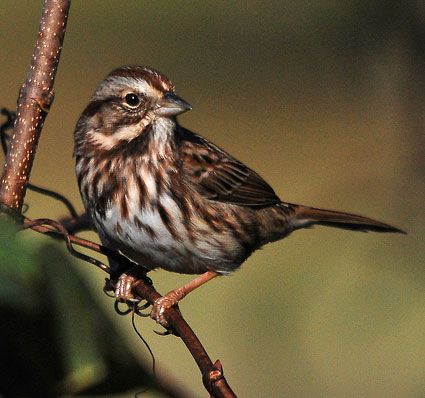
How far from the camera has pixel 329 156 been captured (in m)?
6.46

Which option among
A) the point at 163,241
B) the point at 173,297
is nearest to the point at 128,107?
the point at 163,241

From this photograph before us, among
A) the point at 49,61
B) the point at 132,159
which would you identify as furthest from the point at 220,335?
the point at 49,61

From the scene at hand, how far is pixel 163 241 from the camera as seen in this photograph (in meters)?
2.19

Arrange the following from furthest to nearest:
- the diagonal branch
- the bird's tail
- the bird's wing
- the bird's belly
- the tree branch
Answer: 1. the bird's tail
2. the bird's wing
3. the bird's belly
4. the tree branch
5. the diagonal branch

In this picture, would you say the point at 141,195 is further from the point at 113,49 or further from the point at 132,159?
the point at 113,49

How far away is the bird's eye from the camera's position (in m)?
2.26

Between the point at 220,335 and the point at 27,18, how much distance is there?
3.01m

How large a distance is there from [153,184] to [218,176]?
0.38 meters

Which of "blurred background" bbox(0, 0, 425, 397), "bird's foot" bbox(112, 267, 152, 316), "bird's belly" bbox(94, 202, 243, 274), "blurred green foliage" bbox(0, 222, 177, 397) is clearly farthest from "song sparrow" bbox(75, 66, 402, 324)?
"blurred green foliage" bbox(0, 222, 177, 397)

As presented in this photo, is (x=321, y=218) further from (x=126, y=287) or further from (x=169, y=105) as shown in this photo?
(x=126, y=287)

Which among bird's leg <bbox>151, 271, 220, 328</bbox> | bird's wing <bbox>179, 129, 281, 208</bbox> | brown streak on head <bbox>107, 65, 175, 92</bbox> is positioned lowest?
bird's leg <bbox>151, 271, 220, 328</bbox>

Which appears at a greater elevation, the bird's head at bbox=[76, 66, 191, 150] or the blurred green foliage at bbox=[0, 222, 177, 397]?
the blurred green foliage at bbox=[0, 222, 177, 397]

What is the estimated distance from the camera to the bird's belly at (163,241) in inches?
84.8

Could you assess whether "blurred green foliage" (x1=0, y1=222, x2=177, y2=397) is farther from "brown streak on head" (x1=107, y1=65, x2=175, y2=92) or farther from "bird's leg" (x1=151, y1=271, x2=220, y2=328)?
"brown streak on head" (x1=107, y1=65, x2=175, y2=92)
